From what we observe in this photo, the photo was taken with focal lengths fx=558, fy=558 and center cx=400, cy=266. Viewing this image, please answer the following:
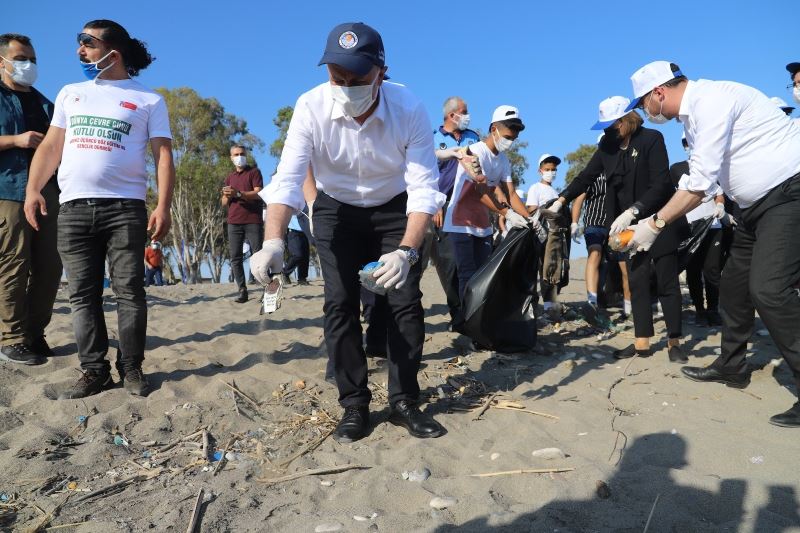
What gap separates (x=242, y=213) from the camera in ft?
22.9

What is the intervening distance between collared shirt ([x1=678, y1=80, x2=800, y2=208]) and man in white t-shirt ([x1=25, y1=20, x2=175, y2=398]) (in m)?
3.10

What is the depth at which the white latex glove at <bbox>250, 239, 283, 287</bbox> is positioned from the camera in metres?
2.34

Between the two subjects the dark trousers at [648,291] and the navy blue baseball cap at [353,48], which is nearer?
the navy blue baseball cap at [353,48]

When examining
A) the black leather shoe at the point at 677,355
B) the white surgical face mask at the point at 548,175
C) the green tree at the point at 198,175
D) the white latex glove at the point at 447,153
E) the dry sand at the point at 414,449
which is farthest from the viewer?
the green tree at the point at 198,175

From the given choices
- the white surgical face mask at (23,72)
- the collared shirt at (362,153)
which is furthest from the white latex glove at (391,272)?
the white surgical face mask at (23,72)

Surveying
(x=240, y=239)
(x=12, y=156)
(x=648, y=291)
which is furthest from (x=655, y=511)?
(x=240, y=239)

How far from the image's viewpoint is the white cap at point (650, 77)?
313 cm

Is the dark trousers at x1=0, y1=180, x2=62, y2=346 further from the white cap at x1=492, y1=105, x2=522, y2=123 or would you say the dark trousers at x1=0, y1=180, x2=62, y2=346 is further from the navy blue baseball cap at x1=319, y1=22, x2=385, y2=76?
the white cap at x1=492, y1=105, x2=522, y2=123

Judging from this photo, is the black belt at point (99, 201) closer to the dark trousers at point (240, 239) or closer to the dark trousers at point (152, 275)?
the dark trousers at point (240, 239)

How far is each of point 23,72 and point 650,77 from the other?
415 cm

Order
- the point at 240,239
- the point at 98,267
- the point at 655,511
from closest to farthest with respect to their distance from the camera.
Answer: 1. the point at 655,511
2. the point at 98,267
3. the point at 240,239

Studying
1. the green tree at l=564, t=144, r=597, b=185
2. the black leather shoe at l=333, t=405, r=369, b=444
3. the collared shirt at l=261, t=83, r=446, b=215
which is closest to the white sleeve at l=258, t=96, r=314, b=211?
the collared shirt at l=261, t=83, r=446, b=215

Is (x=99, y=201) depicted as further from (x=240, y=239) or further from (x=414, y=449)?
(x=240, y=239)

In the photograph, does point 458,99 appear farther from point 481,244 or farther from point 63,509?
point 63,509
